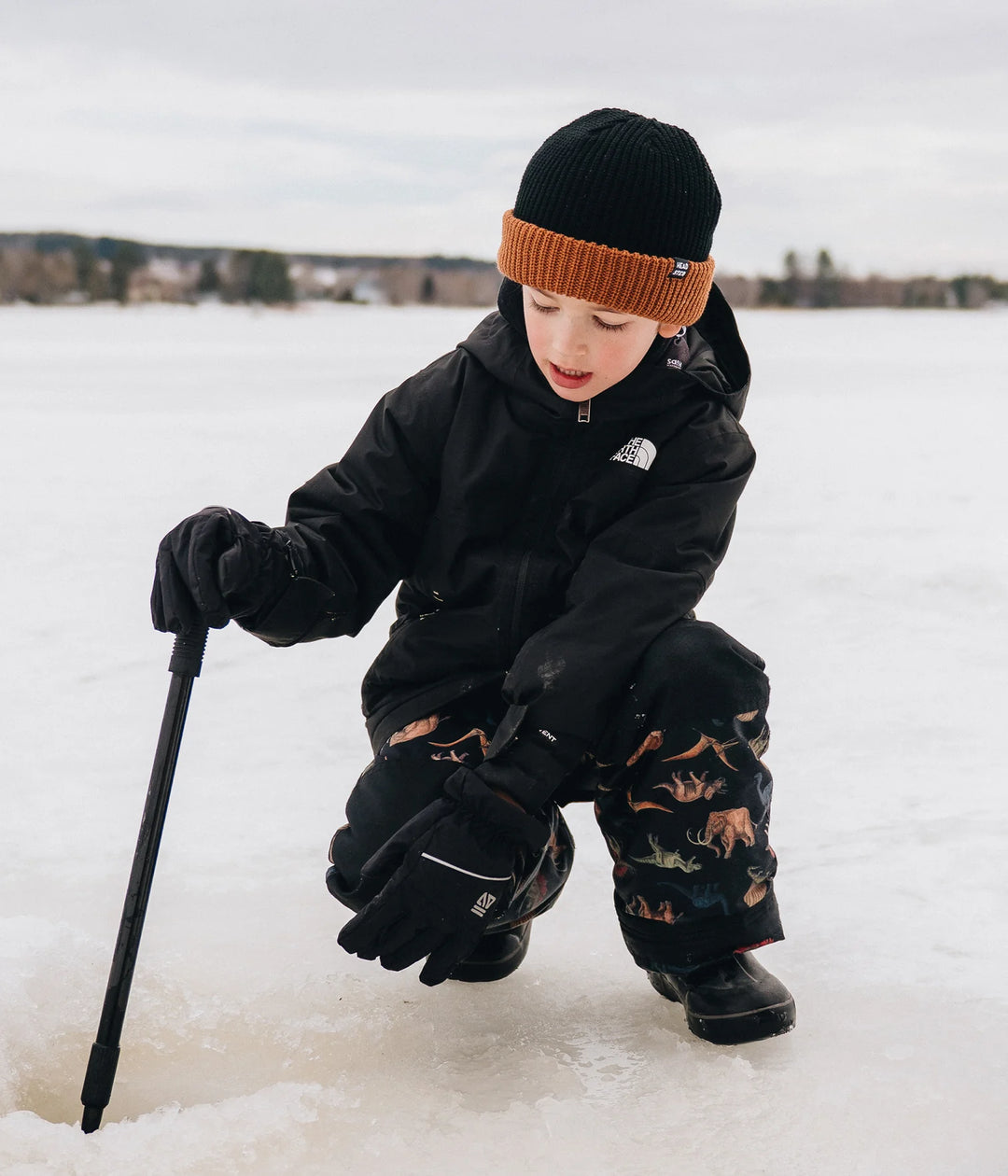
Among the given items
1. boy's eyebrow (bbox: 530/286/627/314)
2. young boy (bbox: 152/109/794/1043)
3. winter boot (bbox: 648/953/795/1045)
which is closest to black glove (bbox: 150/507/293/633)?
young boy (bbox: 152/109/794/1043)

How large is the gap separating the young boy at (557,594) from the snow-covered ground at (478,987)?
11cm

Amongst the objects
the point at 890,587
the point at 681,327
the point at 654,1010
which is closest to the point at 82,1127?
the point at 654,1010

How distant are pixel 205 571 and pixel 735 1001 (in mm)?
710

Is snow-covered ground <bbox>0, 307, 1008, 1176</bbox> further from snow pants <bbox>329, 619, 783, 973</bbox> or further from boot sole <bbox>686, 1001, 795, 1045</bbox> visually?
snow pants <bbox>329, 619, 783, 973</bbox>

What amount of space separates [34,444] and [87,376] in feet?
9.53

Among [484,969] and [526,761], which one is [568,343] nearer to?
[526,761]

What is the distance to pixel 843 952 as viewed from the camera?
153 cm

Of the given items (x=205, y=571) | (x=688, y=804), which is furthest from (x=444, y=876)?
(x=205, y=571)

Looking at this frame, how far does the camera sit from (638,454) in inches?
56.8

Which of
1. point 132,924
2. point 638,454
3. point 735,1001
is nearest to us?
point 132,924

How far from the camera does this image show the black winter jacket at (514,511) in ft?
4.60

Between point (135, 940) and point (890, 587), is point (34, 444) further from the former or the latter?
point (135, 940)

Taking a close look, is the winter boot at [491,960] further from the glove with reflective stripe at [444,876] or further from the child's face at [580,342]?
the child's face at [580,342]

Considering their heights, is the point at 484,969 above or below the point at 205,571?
below
